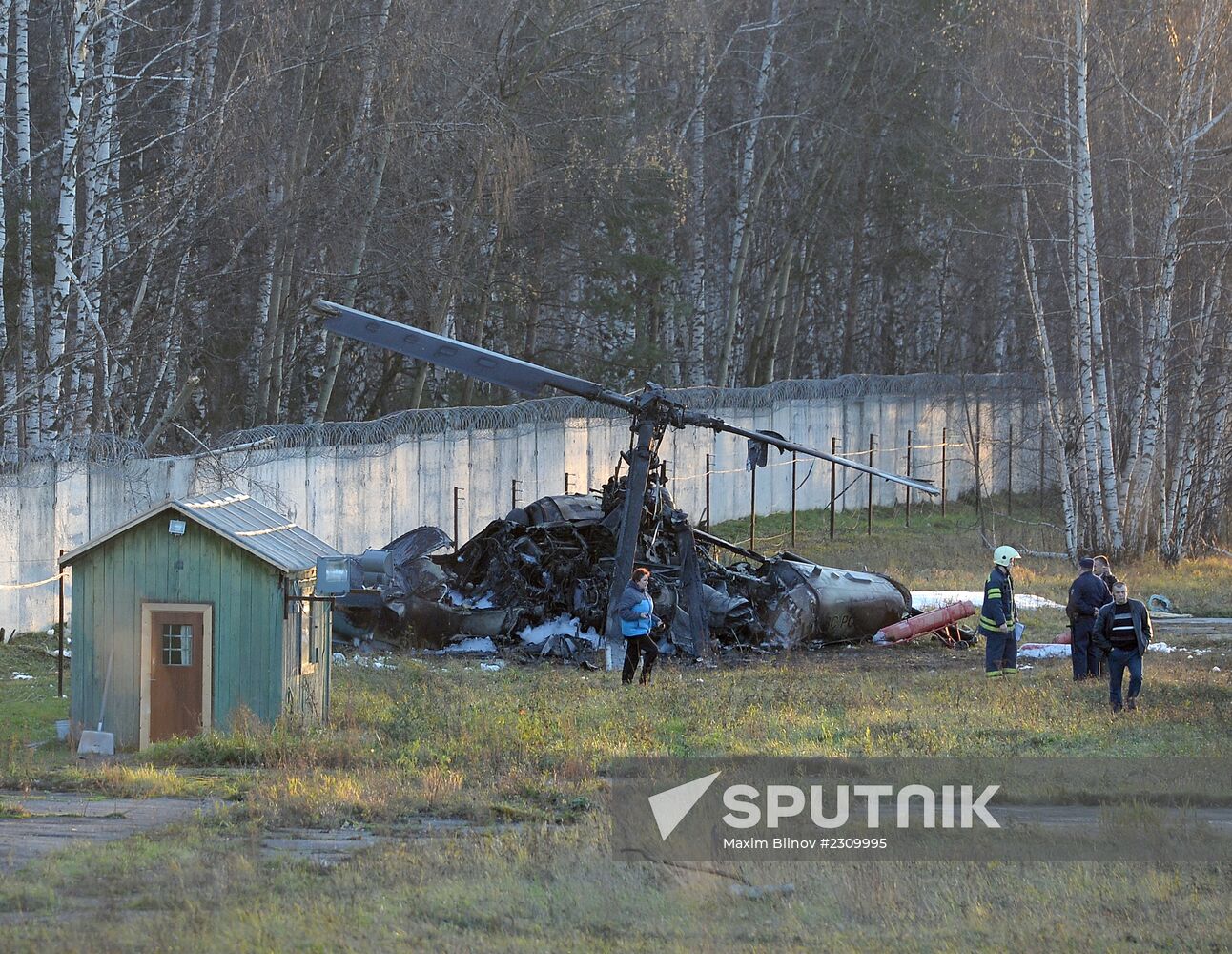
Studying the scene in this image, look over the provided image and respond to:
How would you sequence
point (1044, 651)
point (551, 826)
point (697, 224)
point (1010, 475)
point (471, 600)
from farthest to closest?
point (1010, 475) → point (697, 224) → point (471, 600) → point (1044, 651) → point (551, 826)

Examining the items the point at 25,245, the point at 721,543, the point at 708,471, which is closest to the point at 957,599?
the point at 721,543

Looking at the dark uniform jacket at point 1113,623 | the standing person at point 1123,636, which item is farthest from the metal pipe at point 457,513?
the standing person at point 1123,636

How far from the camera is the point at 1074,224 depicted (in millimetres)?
28641

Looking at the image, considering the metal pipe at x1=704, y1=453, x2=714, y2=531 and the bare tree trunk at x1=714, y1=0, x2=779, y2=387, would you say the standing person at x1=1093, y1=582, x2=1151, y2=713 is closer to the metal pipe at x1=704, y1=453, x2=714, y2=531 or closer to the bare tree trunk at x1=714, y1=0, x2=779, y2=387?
the metal pipe at x1=704, y1=453, x2=714, y2=531

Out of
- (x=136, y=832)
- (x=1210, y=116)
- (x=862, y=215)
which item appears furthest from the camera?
(x=862, y=215)

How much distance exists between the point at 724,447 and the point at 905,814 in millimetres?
25812

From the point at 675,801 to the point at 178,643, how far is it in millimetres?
5196

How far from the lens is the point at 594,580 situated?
807 inches

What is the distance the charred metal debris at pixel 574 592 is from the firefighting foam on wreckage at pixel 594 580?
0.06ft

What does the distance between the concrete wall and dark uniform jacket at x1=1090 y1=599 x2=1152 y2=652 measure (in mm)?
11875

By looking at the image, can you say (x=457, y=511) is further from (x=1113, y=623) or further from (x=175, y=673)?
(x=1113, y=623)

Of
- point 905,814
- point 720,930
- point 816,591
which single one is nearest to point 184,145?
point 816,591

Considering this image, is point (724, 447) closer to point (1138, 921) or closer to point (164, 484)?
point (164, 484)

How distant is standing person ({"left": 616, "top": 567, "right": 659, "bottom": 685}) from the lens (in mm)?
17406
